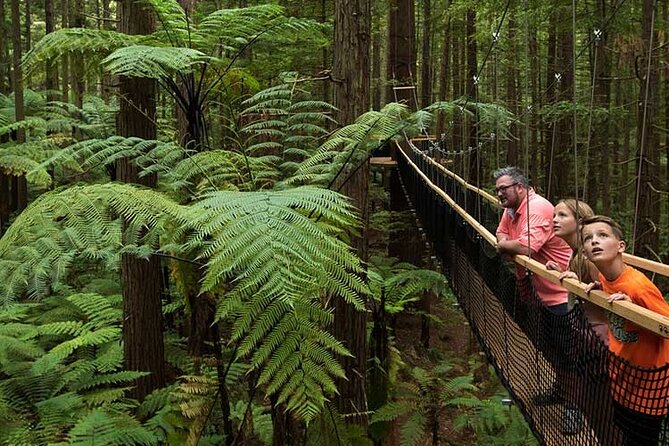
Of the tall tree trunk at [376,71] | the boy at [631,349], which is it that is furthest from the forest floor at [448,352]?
the tall tree trunk at [376,71]

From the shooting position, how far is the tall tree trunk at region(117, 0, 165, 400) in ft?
10.2

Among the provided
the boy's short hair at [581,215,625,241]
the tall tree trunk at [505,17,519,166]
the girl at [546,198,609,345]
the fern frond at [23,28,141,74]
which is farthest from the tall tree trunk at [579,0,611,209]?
the fern frond at [23,28,141,74]

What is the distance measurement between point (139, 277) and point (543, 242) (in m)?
2.33

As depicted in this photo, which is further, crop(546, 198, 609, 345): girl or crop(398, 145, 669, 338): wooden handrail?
crop(546, 198, 609, 345): girl

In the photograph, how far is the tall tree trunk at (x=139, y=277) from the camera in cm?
310

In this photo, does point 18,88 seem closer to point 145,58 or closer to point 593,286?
point 145,58

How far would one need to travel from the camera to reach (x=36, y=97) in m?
8.42

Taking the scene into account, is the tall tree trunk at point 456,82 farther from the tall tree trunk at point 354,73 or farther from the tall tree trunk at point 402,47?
the tall tree trunk at point 354,73

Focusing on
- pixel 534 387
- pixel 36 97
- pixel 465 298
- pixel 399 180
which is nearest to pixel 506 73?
pixel 399 180

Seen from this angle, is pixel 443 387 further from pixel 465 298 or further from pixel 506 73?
pixel 506 73

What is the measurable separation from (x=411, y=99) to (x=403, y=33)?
0.99 metres

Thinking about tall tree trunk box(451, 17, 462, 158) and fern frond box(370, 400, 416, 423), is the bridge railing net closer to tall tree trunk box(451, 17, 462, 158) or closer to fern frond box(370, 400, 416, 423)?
fern frond box(370, 400, 416, 423)

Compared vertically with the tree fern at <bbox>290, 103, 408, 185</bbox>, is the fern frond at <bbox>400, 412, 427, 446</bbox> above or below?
below

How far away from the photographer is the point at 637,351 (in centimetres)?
168
